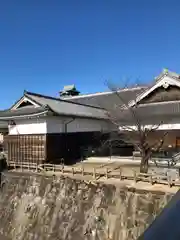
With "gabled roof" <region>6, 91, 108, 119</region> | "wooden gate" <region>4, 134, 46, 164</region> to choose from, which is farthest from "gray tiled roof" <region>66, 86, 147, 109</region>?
"wooden gate" <region>4, 134, 46, 164</region>

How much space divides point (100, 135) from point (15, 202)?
34.0ft

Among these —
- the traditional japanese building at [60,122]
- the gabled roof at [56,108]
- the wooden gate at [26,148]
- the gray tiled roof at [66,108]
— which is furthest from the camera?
the gray tiled roof at [66,108]

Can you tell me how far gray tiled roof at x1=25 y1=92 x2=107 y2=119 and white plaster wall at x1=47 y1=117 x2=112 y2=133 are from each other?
627mm

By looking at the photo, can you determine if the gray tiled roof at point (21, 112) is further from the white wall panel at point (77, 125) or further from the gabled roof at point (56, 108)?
the white wall panel at point (77, 125)

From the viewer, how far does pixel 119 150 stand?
2003cm

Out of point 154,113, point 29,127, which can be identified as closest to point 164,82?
point 154,113

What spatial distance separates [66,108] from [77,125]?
1.71 metres

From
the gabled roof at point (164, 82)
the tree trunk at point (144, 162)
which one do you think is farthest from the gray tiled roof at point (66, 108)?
the tree trunk at point (144, 162)

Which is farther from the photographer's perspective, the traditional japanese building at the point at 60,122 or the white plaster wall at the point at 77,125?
the white plaster wall at the point at 77,125

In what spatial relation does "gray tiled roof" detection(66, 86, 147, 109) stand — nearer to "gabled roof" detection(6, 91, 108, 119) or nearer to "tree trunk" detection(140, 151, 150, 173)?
"gabled roof" detection(6, 91, 108, 119)

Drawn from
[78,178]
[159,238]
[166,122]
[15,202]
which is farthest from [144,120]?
[159,238]

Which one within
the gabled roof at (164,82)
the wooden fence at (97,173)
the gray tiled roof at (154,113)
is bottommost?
the wooden fence at (97,173)

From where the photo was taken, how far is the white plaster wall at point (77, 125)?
16.1 meters

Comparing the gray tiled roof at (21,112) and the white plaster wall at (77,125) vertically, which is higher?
the gray tiled roof at (21,112)
